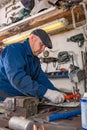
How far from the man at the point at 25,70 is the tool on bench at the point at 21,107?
0.87 feet

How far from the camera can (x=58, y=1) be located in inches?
80.6

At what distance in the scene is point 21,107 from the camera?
1.22 meters

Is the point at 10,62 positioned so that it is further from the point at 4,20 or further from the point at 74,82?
the point at 4,20

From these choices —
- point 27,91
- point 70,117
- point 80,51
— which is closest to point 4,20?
point 80,51

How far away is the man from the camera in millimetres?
1559

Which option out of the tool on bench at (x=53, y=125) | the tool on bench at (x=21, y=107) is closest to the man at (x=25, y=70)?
the tool on bench at (x=21, y=107)

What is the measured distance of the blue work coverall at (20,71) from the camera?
1560 millimetres

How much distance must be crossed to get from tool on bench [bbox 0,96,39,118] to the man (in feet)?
0.87

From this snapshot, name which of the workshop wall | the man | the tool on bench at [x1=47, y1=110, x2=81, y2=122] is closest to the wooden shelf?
the workshop wall

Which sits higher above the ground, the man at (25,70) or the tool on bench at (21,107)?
the man at (25,70)

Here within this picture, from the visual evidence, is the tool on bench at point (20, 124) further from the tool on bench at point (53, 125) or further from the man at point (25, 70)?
the man at point (25, 70)

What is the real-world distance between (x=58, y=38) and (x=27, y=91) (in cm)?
148

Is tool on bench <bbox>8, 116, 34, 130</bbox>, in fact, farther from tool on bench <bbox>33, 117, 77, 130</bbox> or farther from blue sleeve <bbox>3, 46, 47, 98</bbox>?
blue sleeve <bbox>3, 46, 47, 98</bbox>

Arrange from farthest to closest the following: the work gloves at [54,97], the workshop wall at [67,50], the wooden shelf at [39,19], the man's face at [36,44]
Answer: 1. the workshop wall at [67,50]
2. the wooden shelf at [39,19]
3. the man's face at [36,44]
4. the work gloves at [54,97]
